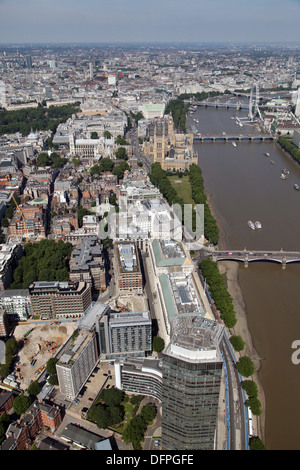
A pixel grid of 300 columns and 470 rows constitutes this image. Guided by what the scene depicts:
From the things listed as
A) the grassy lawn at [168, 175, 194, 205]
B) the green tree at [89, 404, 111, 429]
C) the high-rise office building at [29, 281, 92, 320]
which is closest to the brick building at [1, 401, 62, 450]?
the green tree at [89, 404, 111, 429]

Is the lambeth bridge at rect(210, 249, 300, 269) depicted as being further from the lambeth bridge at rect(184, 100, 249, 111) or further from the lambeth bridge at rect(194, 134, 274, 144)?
the lambeth bridge at rect(184, 100, 249, 111)

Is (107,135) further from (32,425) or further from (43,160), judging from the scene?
(32,425)

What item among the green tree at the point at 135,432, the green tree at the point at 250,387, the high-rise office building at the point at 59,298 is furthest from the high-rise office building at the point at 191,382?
the high-rise office building at the point at 59,298

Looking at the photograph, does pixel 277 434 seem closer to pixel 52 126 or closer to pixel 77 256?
pixel 77 256

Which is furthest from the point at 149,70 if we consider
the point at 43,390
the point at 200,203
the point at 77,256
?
the point at 43,390

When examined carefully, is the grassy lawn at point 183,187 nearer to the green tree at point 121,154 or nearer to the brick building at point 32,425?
the green tree at point 121,154

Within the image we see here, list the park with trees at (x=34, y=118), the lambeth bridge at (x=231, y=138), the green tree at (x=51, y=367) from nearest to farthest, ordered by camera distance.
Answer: the green tree at (x=51, y=367), the lambeth bridge at (x=231, y=138), the park with trees at (x=34, y=118)
